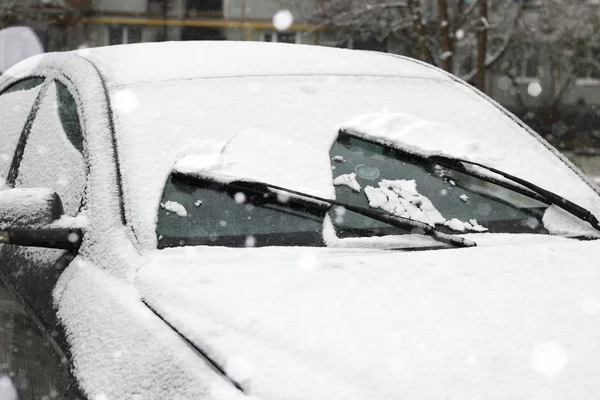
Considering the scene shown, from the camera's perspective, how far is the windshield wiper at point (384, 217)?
1932 millimetres

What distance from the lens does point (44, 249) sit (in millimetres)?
2049

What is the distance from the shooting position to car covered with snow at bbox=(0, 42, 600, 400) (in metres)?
1.31

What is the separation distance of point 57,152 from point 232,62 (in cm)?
62

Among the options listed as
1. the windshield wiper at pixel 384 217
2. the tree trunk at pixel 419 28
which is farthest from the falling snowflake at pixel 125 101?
the tree trunk at pixel 419 28

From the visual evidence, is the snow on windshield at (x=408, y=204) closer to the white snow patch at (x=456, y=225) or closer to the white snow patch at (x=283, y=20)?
the white snow patch at (x=456, y=225)

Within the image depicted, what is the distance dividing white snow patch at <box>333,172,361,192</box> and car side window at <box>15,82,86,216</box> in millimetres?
669

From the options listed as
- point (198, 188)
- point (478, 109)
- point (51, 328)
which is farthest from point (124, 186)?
point (478, 109)

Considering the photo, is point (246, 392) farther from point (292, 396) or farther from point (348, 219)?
point (348, 219)

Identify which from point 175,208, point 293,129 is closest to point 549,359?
point 175,208

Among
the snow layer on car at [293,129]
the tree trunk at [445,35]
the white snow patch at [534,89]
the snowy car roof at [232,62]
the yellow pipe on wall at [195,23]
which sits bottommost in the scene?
the white snow patch at [534,89]

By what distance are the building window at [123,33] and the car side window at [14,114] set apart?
86.6ft

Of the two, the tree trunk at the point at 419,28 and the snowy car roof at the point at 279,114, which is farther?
the tree trunk at the point at 419,28

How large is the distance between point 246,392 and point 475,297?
21.1 inches

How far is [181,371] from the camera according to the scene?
1315 mm
